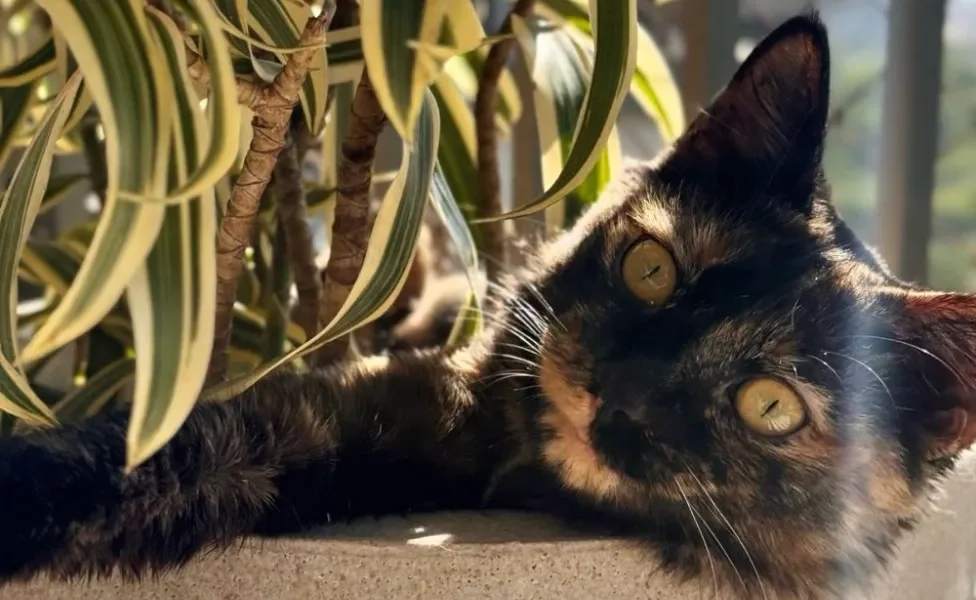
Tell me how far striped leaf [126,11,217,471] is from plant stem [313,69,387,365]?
232 mm

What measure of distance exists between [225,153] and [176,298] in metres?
0.09

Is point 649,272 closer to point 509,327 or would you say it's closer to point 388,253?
point 509,327

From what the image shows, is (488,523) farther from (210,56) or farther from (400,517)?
(210,56)

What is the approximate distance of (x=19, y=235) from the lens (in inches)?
22.8

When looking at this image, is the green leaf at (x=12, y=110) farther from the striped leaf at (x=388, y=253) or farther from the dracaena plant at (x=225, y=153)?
the striped leaf at (x=388, y=253)

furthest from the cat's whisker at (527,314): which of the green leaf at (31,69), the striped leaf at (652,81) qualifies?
the green leaf at (31,69)

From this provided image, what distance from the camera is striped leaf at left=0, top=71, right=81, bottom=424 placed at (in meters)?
0.56

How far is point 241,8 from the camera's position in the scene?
0.59 m

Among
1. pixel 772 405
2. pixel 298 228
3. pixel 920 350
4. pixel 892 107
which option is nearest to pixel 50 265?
pixel 298 228

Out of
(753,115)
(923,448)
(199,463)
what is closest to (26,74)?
(199,463)

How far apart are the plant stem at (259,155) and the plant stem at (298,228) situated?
153 millimetres

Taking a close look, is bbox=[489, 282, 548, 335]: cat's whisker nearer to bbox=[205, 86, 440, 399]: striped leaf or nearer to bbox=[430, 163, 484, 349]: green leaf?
bbox=[430, 163, 484, 349]: green leaf

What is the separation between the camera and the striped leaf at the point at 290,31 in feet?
2.09

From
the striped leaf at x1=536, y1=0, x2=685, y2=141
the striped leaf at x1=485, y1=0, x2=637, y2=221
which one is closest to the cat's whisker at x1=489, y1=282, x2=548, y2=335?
the striped leaf at x1=485, y1=0, x2=637, y2=221
